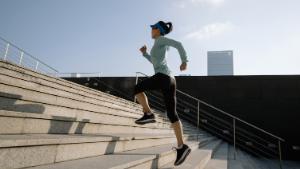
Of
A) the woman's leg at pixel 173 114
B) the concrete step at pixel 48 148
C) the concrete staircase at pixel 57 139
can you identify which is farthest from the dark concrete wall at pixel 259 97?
the concrete step at pixel 48 148

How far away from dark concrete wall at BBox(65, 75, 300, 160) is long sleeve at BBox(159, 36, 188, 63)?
8594mm

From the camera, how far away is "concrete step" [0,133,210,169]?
1.58 metres

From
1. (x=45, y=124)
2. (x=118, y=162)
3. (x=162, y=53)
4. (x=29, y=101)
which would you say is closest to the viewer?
(x=118, y=162)

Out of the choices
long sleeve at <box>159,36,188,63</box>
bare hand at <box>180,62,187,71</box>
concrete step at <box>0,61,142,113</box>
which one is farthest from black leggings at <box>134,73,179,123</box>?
concrete step at <box>0,61,142,113</box>

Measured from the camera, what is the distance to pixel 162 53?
10.4ft

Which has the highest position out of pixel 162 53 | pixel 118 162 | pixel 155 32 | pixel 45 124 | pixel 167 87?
pixel 155 32

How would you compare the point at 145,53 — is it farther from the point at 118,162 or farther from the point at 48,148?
the point at 48,148

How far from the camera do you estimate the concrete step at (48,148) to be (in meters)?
1.58

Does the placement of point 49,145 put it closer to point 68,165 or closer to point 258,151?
point 68,165

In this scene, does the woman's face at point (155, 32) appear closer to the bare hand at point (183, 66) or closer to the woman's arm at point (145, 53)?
the woman's arm at point (145, 53)

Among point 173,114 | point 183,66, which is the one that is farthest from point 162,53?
point 173,114

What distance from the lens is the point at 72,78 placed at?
44.7 ft

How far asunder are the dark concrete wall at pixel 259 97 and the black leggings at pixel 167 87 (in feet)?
28.3

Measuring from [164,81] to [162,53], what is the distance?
40 centimetres
